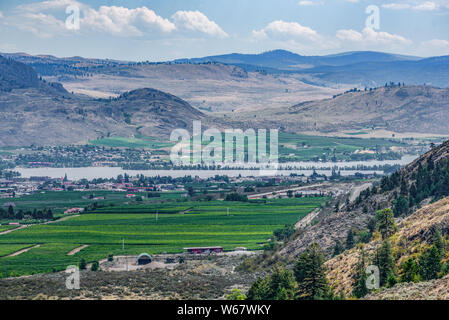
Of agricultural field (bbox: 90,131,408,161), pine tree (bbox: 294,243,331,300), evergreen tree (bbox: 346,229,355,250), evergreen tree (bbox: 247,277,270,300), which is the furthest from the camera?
agricultural field (bbox: 90,131,408,161)

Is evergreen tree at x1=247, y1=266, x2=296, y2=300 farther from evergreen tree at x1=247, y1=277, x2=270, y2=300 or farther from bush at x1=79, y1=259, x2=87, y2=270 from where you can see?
bush at x1=79, y1=259, x2=87, y2=270

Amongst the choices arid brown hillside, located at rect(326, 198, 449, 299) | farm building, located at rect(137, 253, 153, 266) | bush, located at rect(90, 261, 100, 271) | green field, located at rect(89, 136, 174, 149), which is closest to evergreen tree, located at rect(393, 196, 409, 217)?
arid brown hillside, located at rect(326, 198, 449, 299)

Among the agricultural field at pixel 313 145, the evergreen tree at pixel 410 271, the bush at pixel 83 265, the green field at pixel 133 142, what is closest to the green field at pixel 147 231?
the bush at pixel 83 265

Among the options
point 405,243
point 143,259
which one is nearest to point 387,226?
point 405,243

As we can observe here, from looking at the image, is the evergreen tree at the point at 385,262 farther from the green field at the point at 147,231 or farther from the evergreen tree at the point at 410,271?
the green field at the point at 147,231

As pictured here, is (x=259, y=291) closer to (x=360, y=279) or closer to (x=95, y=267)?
(x=360, y=279)
